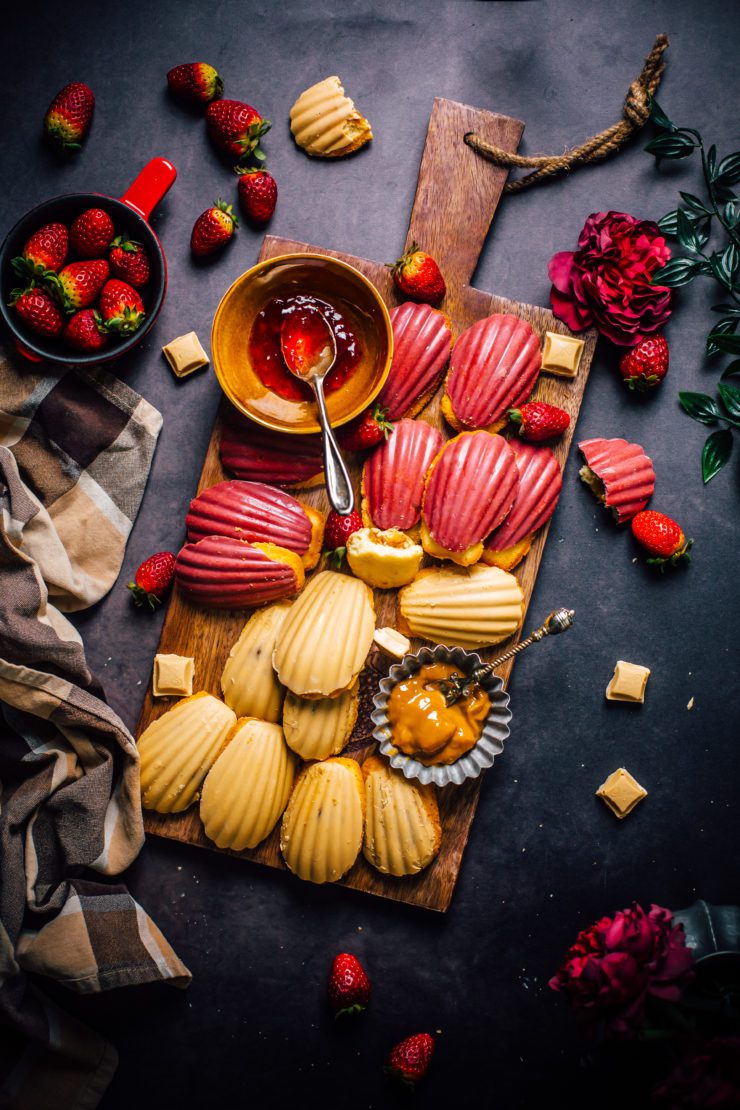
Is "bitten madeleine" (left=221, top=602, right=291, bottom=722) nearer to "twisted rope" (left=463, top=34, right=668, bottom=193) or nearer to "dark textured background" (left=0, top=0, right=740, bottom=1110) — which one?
"dark textured background" (left=0, top=0, right=740, bottom=1110)

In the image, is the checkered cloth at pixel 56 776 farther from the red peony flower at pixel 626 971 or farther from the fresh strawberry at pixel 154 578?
the red peony flower at pixel 626 971

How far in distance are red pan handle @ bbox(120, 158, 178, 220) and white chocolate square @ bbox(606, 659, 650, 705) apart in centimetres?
159

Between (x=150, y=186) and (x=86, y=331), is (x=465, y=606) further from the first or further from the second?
(x=150, y=186)

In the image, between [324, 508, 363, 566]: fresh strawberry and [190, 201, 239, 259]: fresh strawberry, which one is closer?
[324, 508, 363, 566]: fresh strawberry

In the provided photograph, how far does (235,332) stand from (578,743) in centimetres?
128

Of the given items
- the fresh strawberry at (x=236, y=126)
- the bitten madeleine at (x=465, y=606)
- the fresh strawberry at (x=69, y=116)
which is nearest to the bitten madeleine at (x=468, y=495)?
the bitten madeleine at (x=465, y=606)

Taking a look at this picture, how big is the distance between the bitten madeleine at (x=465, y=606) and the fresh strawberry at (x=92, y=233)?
1.07m

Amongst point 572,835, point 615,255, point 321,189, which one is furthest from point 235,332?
point 572,835

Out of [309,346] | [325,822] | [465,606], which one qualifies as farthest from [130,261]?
[325,822]

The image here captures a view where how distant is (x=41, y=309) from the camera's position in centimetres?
187

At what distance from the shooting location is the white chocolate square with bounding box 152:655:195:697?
6.40ft

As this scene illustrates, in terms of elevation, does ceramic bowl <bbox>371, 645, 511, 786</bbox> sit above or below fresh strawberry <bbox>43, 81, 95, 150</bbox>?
below

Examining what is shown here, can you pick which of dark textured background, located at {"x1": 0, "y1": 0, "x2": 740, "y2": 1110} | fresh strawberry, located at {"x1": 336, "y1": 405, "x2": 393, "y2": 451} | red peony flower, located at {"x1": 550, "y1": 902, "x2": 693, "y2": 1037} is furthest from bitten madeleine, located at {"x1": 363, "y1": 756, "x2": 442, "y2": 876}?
fresh strawberry, located at {"x1": 336, "y1": 405, "x2": 393, "y2": 451}

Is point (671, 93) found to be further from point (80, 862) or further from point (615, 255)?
point (80, 862)
